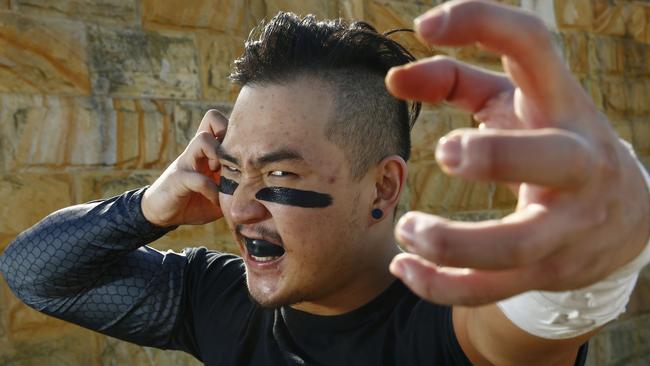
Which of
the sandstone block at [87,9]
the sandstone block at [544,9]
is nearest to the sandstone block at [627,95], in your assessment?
the sandstone block at [544,9]

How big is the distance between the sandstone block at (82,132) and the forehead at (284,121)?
128 cm

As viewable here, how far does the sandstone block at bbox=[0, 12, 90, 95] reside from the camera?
310 cm

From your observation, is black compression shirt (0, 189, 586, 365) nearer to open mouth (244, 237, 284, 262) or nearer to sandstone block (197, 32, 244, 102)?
open mouth (244, 237, 284, 262)

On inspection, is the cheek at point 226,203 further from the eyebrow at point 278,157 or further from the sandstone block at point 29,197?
the sandstone block at point 29,197

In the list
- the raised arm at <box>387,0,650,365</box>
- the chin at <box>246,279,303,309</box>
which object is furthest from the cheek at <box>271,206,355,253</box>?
the raised arm at <box>387,0,650,365</box>

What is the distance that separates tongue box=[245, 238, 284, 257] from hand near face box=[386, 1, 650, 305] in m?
1.02

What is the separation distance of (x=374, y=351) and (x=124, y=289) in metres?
0.90

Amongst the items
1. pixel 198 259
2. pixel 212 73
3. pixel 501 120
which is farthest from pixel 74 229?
pixel 501 120

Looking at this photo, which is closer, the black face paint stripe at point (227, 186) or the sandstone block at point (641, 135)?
the black face paint stripe at point (227, 186)

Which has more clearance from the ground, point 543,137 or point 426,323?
point 543,137

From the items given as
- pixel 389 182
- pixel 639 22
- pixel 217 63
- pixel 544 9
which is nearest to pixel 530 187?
pixel 389 182

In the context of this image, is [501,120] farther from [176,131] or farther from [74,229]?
[176,131]

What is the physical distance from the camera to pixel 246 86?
230cm

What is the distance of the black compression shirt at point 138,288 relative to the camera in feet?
7.68
